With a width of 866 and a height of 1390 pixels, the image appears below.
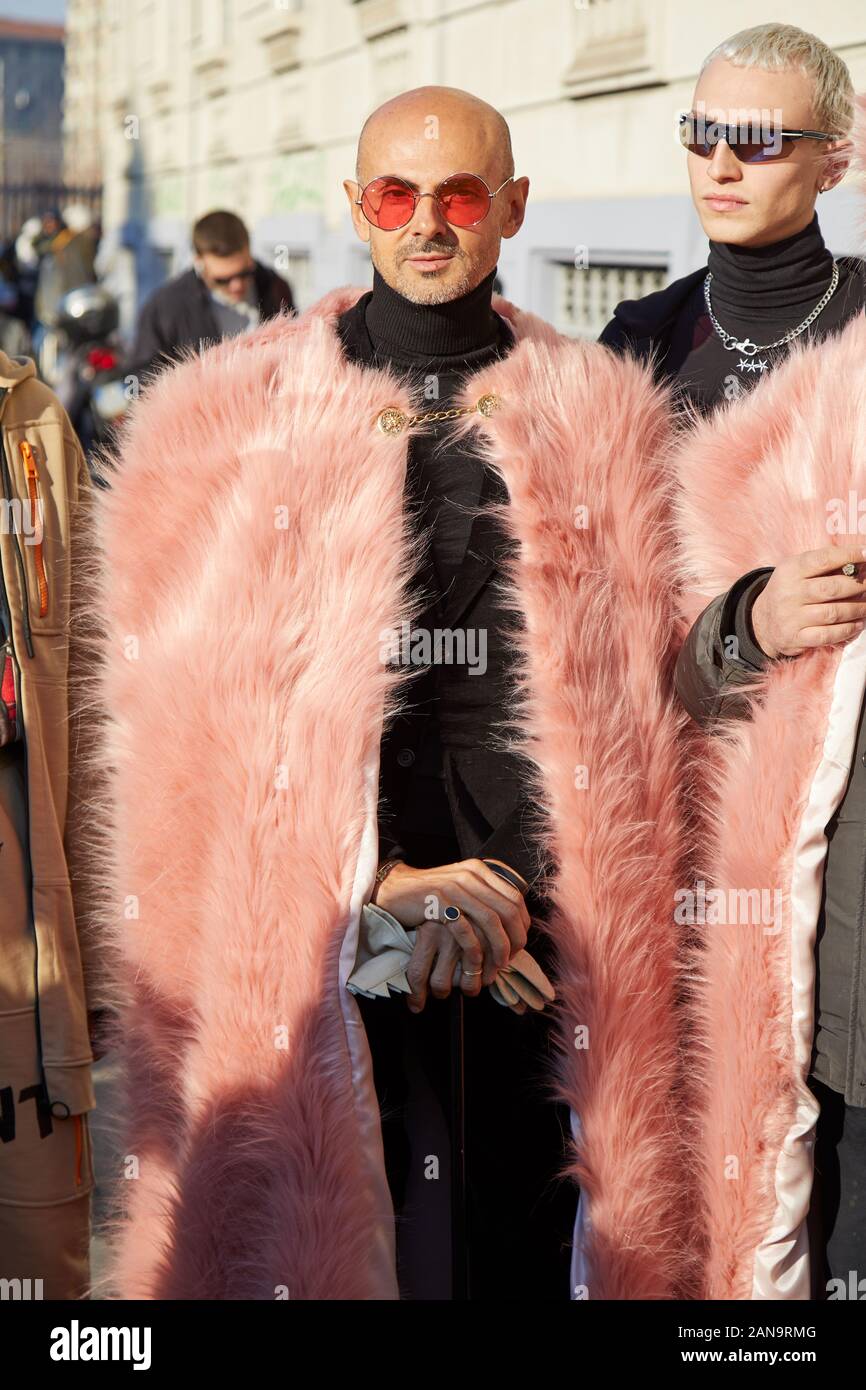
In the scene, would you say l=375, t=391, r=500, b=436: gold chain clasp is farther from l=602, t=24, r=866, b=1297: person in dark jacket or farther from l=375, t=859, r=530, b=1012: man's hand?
l=375, t=859, r=530, b=1012: man's hand

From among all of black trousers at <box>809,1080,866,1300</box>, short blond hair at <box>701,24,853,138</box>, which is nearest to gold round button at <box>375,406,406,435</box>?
short blond hair at <box>701,24,853,138</box>

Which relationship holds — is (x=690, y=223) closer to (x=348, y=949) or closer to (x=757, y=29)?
(x=757, y=29)

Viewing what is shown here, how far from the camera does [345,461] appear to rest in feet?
8.48

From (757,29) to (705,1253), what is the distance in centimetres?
236

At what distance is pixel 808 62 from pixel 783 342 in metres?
0.54

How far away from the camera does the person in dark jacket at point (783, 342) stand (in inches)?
93.7

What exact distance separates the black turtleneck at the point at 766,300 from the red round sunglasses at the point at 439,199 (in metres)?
0.68

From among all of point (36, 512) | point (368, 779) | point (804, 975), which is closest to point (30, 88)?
point (36, 512)

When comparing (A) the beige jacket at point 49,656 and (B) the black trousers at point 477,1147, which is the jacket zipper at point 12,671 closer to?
(A) the beige jacket at point 49,656

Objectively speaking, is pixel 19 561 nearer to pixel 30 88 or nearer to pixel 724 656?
pixel 724 656

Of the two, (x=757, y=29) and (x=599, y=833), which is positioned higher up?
(x=757, y=29)

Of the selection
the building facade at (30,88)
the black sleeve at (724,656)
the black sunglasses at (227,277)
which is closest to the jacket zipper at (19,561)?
the black sleeve at (724,656)

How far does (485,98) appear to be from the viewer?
368 inches

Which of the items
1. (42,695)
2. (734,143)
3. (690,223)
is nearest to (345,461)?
(42,695)
